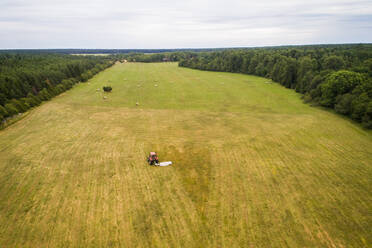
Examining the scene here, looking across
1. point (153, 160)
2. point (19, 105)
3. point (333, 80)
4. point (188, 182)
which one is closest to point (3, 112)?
point (19, 105)

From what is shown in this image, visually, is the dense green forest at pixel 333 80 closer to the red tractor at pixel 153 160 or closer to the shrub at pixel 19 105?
the red tractor at pixel 153 160

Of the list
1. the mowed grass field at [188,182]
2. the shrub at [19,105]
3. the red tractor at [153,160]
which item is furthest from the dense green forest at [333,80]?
the shrub at [19,105]

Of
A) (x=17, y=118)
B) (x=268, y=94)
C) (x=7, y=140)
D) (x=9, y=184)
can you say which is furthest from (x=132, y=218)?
(x=268, y=94)

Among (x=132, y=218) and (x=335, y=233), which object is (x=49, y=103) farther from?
(x=335, y=233)

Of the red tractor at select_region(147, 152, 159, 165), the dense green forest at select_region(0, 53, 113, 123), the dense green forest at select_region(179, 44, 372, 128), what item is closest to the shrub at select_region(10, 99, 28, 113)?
the dense green forest at select_region(0, 53, 113, 123)

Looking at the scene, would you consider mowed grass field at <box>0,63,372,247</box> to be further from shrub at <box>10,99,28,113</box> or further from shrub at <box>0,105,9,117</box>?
shrub at <box>10,99,28,113</box>

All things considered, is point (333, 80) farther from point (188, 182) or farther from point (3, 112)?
point (3, 112)

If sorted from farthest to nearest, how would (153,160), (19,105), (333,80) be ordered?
(19,105) < (333,80) < (153,160)

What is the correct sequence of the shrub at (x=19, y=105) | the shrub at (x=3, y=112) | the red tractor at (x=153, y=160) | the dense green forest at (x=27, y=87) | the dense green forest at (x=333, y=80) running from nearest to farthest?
1. the red tractor at (x=153, y=160)
2. the dense green forest at (x=333, y=80)
3. the shrub at (x=3, y=112)
4. the dense green forest at (x=27, y=87)
5. the shrub at (x=19, y=105)
